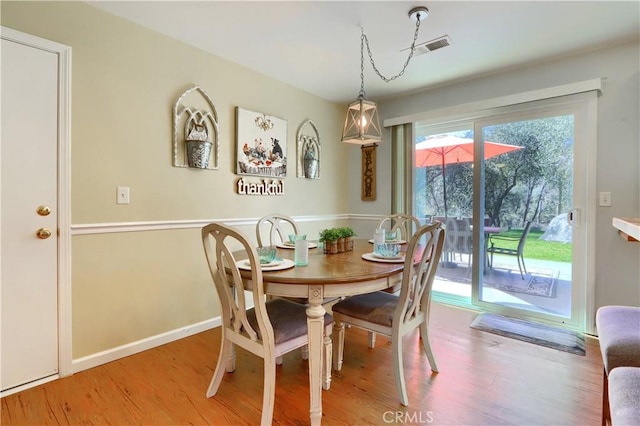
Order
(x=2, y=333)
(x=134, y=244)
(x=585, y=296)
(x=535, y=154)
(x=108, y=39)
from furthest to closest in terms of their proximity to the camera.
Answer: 1. (x=535, y=154)
2. (x=585, y=296)
3. (x=134, y=244)
4. (x=108, y=39)
5. (x=2, y=333)

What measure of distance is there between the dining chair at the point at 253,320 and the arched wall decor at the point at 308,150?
1840mm

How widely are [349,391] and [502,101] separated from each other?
2756 mm

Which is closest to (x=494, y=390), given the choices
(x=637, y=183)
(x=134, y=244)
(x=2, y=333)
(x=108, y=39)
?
(x=637, y=183)

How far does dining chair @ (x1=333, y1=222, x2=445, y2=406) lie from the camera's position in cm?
167

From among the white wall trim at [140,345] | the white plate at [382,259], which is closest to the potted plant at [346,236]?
the white plate at [382,259]

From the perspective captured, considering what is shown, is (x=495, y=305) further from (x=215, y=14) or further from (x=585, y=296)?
(x=215, y=14)

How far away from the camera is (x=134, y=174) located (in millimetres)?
2205

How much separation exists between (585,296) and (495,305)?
2.32 ft

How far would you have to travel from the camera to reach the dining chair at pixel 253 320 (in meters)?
1.44

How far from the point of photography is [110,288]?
2.11 metres

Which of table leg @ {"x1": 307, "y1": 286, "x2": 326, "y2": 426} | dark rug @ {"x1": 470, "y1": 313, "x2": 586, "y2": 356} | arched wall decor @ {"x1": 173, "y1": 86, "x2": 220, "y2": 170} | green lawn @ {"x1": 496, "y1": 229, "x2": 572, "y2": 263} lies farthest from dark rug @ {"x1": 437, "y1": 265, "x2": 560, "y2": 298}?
arched wall decor @ {"x1": 173, "y1": 86, "x2": 220, "y2": 170}

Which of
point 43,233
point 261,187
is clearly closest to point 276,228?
point 261,187

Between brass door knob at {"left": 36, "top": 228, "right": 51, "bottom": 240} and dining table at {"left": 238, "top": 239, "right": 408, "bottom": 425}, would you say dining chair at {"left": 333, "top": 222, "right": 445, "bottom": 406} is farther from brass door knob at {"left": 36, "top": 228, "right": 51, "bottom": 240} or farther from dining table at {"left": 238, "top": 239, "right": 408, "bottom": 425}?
brass door knob at {"left": 36, "top": 228, "right": 51, "bottom": 240}

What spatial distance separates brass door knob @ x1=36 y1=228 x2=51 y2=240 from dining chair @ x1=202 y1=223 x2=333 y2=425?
1010mm
